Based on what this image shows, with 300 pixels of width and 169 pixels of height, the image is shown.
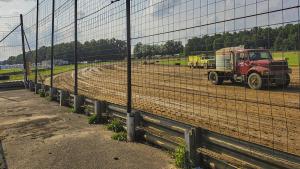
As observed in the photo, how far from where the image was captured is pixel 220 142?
4.79 meters

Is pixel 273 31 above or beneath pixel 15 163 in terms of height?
above

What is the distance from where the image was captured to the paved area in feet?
18.7

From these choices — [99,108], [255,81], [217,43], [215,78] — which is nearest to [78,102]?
[99,108]

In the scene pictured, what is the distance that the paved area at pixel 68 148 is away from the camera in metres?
5.69

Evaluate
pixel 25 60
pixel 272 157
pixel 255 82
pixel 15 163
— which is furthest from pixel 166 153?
pixel 25 60

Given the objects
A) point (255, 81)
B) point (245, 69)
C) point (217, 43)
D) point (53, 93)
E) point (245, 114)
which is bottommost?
point (245, 114)

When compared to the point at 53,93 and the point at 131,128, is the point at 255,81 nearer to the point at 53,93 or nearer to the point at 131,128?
the point at 53,93

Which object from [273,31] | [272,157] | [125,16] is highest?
[125,16]

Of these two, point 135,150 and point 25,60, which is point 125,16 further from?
point 25,60

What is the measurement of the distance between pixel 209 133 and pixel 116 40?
4.55 meters

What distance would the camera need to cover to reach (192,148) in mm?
5102

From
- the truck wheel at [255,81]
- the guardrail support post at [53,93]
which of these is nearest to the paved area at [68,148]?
the guardrail support post at [53,93]

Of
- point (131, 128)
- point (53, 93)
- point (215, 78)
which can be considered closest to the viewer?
point (131, 128)

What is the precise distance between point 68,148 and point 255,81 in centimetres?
1172
